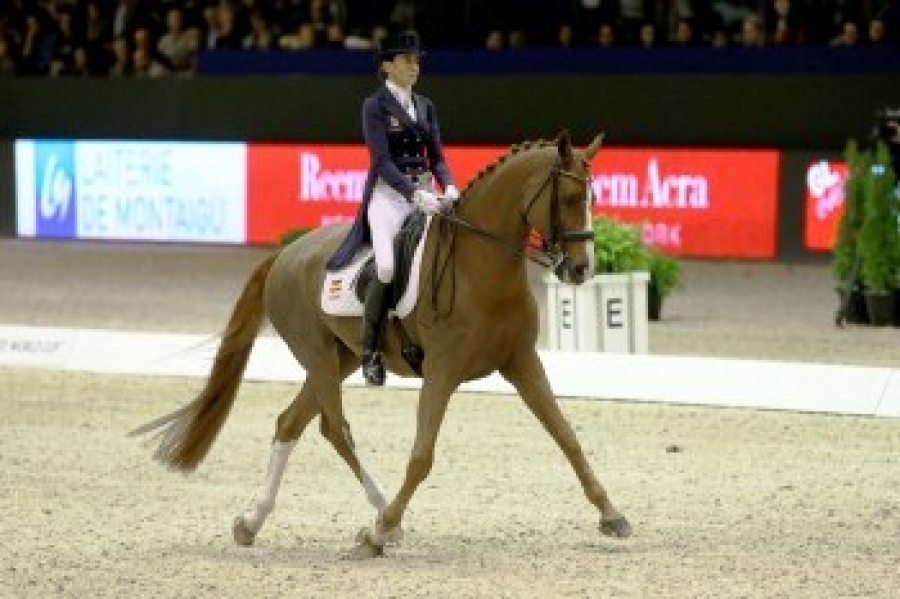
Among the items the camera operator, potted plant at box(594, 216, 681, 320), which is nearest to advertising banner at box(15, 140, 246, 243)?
potted plant at box(594, 216, 681, 320)

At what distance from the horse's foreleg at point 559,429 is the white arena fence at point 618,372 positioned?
380 centimetres

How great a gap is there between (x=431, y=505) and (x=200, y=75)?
45.1 feet

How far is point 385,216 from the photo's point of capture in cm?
768

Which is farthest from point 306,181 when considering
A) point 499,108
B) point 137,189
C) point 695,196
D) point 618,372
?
point 618,372

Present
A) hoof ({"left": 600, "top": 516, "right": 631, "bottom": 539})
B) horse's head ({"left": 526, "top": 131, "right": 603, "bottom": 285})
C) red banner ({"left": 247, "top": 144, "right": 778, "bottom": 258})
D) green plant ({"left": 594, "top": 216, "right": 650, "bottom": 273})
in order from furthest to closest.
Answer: red banner ({"left": 247, "top": 144, "right": 778, "bottom": 258}) → green plant ({"left": 594, "top": 216, "right": 650, "bottom": 273}) → hoof ({"left": 600, "top": 516, "right": 631, "bottom": 539}) → horse's head ({"left": 526, "top": 131, "right": 603, "bottom": 285})

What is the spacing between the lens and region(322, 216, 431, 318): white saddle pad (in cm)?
752

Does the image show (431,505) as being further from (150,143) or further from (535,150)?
(150,143)

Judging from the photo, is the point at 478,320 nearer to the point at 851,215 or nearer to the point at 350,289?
the point at 350,289

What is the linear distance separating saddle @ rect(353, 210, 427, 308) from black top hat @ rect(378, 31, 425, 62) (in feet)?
1.92

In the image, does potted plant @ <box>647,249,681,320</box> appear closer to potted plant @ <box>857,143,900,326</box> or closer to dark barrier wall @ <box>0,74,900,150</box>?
potted plant @ <box>857,143,900,326</box>

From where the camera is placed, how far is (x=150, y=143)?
2081 centimetres

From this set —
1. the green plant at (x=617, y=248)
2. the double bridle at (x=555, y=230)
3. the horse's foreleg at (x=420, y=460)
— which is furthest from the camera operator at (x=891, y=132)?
the horse's foreleg at (x=420, y=460)

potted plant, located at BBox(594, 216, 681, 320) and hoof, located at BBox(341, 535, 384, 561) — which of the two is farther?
potted plant, located at BBox(594, 216, 681, 320)

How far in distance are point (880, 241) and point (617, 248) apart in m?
2.58
